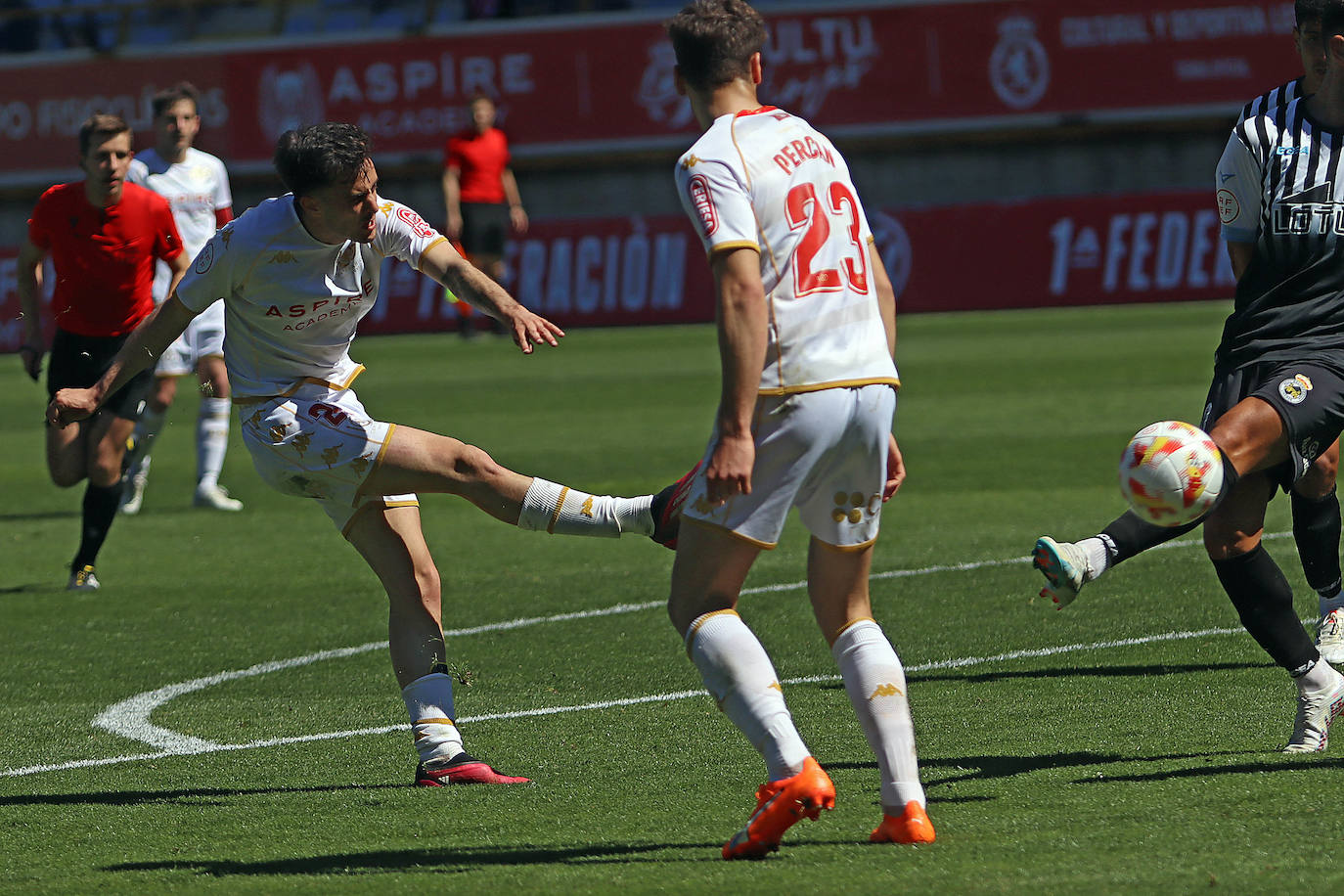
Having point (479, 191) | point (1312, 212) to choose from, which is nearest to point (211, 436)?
point (1312, 212)

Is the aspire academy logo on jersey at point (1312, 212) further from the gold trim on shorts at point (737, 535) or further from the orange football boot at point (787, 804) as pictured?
the orange football boot at point (787, 804)

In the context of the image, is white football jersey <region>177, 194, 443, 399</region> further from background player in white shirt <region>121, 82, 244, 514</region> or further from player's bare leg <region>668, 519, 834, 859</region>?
background player in white shirt <region>121, 82, 244, 514</region>

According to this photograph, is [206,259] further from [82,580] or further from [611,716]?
[82,580]

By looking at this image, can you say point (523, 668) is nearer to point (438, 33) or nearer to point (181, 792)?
point (181, 792)

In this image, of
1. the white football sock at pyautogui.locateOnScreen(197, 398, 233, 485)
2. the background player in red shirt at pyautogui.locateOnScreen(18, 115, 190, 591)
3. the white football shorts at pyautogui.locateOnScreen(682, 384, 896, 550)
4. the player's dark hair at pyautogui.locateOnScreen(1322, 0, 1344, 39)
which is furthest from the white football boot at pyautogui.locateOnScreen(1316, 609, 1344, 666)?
the white football sock at pyautogui.locateOnScreen(197, 398, 233, 485)

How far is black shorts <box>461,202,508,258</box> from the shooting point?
2241 cm

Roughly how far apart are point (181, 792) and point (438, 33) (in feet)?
84.3

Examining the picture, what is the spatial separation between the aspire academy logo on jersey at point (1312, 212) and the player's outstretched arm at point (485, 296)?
1.89 meters

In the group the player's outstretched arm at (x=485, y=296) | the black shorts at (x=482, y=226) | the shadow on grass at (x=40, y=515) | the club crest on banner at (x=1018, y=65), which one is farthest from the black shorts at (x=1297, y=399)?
the club crest on banner at (x=1018, y=65)

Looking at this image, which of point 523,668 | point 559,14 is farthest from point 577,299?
point 523,668

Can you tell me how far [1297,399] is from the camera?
15.3ft

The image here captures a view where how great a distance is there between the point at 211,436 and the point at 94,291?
2363mm

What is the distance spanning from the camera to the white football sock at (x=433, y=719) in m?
5.14

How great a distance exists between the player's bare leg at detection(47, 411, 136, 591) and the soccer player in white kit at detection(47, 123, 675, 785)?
11.2 feet
